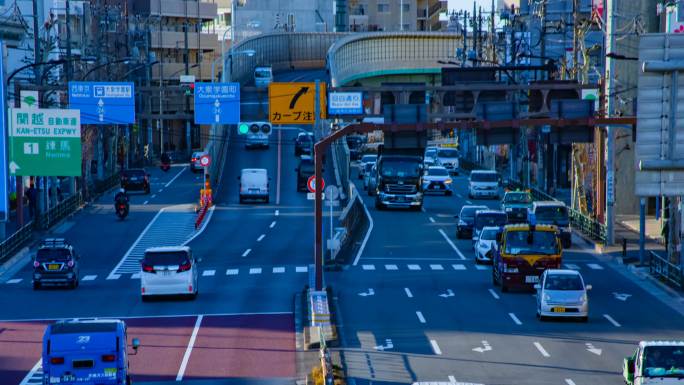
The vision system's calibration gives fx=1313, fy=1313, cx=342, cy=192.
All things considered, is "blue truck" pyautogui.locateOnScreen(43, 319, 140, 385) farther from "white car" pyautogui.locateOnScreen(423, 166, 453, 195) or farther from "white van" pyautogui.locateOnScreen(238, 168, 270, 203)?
"white car" pyautogui.locateOnScreen(423, 166, 453, 195)

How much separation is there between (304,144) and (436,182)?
1799 cm

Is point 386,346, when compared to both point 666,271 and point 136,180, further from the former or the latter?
point 136,180

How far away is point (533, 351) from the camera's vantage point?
1252 inches

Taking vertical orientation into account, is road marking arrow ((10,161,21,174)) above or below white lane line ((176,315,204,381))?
above

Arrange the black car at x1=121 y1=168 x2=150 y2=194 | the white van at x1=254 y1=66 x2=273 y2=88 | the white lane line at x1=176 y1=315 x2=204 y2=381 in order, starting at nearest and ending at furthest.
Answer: the white lane line at x1=176 y1=315 x2=204 y2=381 → the black car at x1=121 y1=168 x2=150 y2=194 → the white van at x1=254 y1=66 x2=273 y2=88

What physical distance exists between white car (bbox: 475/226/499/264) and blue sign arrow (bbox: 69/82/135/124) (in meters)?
15.4

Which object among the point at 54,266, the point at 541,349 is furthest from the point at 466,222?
the point at 541,349

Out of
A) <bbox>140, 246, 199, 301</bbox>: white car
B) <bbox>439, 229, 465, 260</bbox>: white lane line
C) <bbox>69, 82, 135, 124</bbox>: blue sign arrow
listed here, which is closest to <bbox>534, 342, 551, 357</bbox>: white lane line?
<bbox>140, 246, 199, 301</bbox>: white car

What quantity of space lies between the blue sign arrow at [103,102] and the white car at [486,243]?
15353 millimetres

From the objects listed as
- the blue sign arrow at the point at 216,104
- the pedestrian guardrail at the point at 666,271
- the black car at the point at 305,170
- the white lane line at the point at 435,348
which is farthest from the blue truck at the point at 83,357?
the black car at the point at 305,170

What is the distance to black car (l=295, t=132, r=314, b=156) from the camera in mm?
98438

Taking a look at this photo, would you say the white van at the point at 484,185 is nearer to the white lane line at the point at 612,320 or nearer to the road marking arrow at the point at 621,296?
the road marking arrow at the point at 621,296

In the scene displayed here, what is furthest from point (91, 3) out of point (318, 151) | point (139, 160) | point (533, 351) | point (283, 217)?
point (533, 351)

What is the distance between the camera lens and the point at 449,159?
3967 inches
